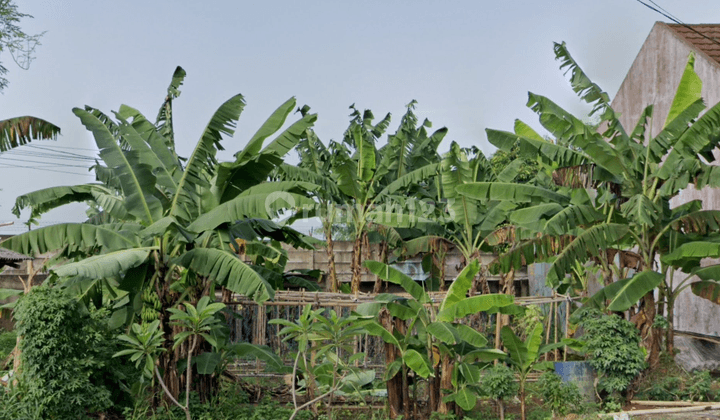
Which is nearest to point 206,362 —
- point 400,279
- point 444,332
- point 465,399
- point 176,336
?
point 176,336

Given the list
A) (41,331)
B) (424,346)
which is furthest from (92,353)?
(424,346)

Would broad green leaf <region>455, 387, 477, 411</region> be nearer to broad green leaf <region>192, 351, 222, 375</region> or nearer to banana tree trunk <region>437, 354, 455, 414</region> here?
banana tree trunk <region>437, 354, 455, 414</region>

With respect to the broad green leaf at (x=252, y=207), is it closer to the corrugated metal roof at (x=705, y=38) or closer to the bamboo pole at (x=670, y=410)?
the bamboo pole at (x=670, y=410)

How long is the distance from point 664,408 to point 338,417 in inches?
161

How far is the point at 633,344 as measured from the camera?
930cm

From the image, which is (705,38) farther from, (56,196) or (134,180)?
(56,196)

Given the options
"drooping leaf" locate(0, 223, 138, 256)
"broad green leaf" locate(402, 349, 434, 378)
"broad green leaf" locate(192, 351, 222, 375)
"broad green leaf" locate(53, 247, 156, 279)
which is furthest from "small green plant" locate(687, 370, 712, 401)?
"drooping leaf" locate(0, 223, 138, 256)

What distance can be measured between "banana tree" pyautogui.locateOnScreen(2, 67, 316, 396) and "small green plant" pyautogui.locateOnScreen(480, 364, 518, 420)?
2.78m

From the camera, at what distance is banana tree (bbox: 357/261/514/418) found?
27.0ft

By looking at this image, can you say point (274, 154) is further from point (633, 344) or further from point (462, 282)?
point (633, 344)

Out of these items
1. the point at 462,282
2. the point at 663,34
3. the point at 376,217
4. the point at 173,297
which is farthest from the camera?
the point at 663,34

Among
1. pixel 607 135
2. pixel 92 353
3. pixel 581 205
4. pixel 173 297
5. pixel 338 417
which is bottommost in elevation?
pixel 338 417

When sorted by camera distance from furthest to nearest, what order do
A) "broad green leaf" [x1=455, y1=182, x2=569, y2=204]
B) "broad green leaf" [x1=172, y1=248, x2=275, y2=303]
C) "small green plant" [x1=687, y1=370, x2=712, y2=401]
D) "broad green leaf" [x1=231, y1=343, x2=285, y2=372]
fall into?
"broad green leaf" [x1=455, y1=182, x2=569, y2=204] < "small green plant" [x1=687, y1=370, x2=712, y2=401] < "broad green leaf" [x1=231, y1=343, x2=285, y2=372] < "broad green leaf" [x1=172, y1=248, x2=275, y2=303]

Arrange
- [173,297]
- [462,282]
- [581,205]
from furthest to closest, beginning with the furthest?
[581,205] < [173,297] < [462,282]
